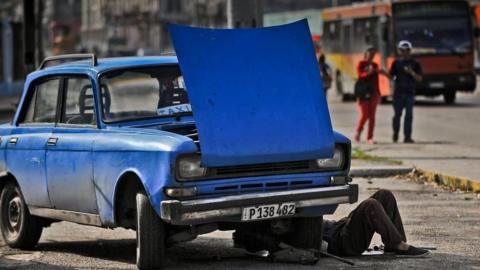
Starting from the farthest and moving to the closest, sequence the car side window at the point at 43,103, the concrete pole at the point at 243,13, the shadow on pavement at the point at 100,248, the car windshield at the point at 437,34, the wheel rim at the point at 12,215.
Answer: the car windshield at the point at 437,34 → the concrete pole at the point at 243,13 → the wheel rim at the point at 12,215 → the car side window at the point at 43,103 → the shadow on pavement at the point at 100,248

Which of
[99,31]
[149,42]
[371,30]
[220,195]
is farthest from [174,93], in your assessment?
[99,31]

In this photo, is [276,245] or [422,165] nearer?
[276,245]

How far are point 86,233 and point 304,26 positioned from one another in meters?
3.52

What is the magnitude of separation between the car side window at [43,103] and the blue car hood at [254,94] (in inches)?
82.0

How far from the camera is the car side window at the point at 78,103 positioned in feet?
29.8

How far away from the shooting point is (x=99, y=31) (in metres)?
138

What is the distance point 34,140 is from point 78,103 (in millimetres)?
544

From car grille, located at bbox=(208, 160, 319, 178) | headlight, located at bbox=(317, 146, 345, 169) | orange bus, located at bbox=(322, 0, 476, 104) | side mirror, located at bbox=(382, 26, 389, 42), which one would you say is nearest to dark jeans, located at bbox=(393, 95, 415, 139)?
headlight, located at bbox=(317, 146, 345, 169)

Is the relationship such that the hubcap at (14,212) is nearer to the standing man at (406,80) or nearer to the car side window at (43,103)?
the car side window at (43,103)

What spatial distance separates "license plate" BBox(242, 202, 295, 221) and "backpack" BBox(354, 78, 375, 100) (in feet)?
39.5

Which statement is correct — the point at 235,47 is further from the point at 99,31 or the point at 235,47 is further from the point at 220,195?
the point at 99,31

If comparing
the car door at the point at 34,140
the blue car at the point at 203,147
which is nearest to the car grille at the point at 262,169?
the blue car at the point at 203,147

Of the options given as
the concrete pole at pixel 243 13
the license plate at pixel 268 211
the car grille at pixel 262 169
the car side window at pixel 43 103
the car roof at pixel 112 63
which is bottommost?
the license plate at pixel 268 211

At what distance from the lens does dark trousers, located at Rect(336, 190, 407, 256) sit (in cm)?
846
